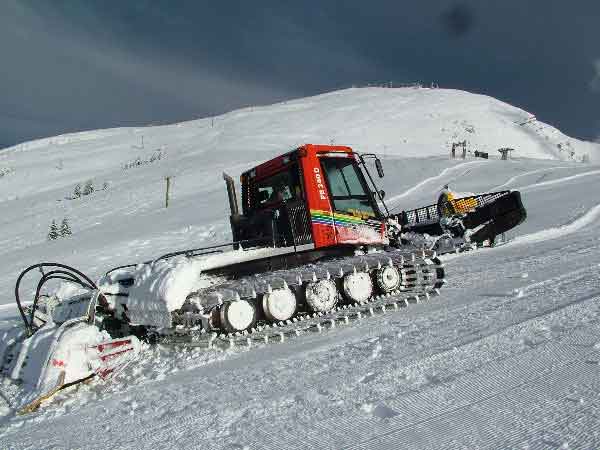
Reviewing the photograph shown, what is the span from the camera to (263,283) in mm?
5828

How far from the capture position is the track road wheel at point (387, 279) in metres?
6.98

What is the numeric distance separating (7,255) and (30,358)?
17.5m

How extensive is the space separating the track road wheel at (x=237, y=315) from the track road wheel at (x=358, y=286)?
137 centimetres

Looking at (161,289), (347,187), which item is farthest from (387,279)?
(161,289)

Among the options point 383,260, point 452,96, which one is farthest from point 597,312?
point 452,96

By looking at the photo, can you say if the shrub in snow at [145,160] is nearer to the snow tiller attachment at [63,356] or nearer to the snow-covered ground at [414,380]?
the snow-covered ground at [414,380]

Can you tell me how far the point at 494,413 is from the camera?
316cm

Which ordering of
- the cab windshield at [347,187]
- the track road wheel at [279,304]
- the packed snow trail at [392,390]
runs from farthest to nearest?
1. the cab windshield at [347,187]
2. the track road wheel at [279,304]
3. the packed snow trail at [392,390]

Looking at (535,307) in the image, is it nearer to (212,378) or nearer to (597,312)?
(597,312)

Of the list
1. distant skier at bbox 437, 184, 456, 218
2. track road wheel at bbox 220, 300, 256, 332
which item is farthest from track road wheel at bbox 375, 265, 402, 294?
distant skier at bbox 437, 184, 456, 218

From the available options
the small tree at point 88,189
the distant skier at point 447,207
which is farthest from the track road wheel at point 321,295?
the small tree at point 88,189

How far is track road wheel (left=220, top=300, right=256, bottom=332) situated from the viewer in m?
5.78

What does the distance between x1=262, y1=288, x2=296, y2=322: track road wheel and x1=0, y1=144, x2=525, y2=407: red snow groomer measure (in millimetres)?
12

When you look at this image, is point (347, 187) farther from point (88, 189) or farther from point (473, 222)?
point (88, 189)
